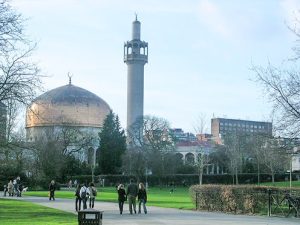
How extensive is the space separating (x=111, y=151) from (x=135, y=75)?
103 ft

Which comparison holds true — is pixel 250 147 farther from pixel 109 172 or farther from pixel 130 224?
pixel 130 224

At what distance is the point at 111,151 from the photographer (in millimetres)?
92500

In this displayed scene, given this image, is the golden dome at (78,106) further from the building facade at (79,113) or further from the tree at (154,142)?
the tree at (154,142)

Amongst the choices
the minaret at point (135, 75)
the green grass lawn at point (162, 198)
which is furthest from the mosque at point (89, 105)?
the green grass lawn at point (162, 198)

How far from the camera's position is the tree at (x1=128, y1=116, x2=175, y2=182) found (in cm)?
8238

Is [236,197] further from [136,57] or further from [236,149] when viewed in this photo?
[136,57]

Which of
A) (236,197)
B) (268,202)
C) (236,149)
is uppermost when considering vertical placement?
(236,149)

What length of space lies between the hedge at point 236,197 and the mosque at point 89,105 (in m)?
63.7

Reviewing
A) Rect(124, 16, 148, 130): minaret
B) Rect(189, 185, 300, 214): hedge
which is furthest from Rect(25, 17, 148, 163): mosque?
Rect(189, 185, 300, 214): hedge

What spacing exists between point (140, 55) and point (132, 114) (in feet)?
46.7

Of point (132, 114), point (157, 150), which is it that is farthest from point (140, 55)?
point (157, 150)

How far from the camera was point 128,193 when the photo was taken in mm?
26047

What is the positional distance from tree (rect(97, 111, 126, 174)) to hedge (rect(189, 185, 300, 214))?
62.6 m

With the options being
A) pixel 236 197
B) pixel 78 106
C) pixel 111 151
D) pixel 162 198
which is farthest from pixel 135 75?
pixel 236 197
